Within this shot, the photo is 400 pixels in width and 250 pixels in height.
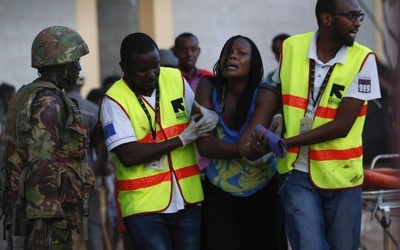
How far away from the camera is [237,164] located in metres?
Result: 5.62

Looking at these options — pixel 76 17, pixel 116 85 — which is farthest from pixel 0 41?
pixel 116 85

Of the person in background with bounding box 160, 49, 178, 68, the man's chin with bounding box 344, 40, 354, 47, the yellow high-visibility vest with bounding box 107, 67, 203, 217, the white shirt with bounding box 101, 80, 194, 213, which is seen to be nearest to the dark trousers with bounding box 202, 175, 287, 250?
the yellow high-visibility vest with bounding box 107, 67, 203, 217

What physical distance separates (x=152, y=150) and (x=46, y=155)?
663 millimetres

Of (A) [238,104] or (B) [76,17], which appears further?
(B) [76,17]

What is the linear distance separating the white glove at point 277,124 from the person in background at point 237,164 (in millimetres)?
31

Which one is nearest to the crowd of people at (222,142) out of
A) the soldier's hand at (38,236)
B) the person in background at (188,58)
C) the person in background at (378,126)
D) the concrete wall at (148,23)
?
the soldier's hand at (38,236)

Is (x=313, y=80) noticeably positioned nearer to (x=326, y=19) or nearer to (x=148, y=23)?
(x=326, y=19)

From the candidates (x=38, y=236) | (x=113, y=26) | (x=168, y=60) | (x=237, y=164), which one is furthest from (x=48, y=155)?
(x=113, y=26)

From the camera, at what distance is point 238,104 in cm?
562

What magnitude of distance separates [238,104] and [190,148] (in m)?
0.38

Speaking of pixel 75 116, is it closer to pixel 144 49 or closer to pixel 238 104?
pixel 144 49

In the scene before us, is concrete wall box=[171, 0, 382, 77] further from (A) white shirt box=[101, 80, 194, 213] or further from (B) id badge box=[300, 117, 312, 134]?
(B) id badge box=[300, 117, 312, 134]

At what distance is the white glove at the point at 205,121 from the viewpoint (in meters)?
5.50

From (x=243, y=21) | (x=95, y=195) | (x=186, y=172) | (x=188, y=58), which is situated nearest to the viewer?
(x=186, y=172)
